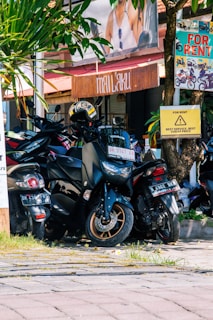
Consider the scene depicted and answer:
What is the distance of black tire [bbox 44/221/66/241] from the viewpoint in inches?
373

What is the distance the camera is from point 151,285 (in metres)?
5.29

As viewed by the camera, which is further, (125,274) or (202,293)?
(125,274)

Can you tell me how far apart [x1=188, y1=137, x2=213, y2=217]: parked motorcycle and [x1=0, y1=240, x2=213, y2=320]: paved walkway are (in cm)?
290

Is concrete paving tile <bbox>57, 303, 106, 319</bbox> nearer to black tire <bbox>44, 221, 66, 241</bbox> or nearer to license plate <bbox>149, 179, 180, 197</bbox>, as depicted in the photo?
license plate <bbox>149, 179, 180, 197</bbox>

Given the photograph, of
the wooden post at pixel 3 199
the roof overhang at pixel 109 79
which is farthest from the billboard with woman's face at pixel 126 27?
the wooden post at pixel 3 199

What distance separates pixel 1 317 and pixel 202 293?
1.43m

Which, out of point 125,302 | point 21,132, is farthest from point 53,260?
point 21,132

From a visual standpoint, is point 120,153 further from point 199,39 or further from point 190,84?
point 199,39

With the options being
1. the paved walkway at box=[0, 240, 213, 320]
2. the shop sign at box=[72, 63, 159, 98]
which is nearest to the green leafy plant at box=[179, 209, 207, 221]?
the paved walkway at box=[0, 240, 213, 320]

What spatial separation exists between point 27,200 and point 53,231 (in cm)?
114

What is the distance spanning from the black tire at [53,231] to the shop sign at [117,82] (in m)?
4.10

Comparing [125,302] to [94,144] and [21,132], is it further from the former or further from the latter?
[21,132]

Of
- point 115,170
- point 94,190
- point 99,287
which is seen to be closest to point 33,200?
point 94,190

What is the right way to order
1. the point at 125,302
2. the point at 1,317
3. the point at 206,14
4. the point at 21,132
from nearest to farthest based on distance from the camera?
the point at 1,317, the point at 125,302, the point at 21,132, the point at 206,14
